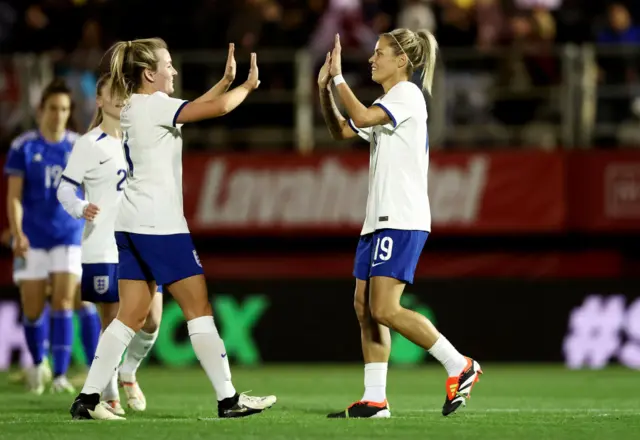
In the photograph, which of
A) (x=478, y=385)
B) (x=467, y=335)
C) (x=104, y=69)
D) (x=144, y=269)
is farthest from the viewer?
(x=467, y=335)

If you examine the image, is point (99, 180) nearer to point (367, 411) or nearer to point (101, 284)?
point (101, 284)

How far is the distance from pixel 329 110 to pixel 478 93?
6.85m

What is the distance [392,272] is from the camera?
7422 millimetres

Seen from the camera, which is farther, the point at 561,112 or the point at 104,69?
the point at 561,112

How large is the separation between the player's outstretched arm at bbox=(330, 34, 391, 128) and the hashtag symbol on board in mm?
7268

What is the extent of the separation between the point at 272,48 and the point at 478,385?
512 centimetres

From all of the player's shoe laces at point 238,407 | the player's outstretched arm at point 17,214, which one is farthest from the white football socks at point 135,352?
the player's outstretched arm at point 17,214

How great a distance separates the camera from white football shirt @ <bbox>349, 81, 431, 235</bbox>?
747 centimetres

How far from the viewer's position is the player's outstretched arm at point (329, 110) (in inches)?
300

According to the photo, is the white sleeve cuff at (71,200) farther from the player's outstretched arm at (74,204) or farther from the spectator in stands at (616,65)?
the spectator in stands at (616,65)

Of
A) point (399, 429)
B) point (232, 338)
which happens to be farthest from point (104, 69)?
point (232, 338)

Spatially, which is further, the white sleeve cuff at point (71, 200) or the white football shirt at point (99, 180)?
the white football shirt at point (99, 180)

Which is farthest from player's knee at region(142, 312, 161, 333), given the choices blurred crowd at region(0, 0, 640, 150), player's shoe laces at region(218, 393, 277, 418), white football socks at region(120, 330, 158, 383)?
blurred crowd at region(0, 0, 640, 150)

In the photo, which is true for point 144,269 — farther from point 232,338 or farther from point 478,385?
point 232,338
